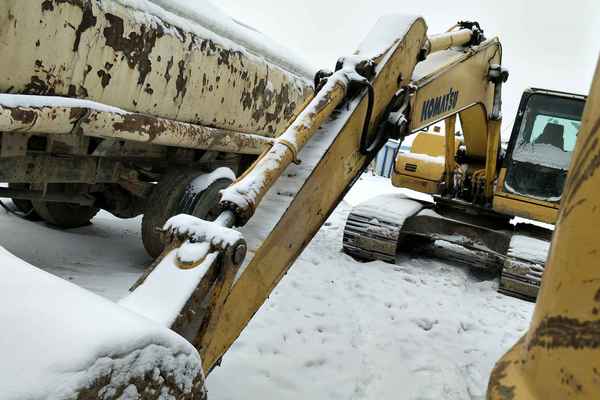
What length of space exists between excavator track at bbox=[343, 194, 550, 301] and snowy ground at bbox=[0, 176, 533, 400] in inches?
7.7

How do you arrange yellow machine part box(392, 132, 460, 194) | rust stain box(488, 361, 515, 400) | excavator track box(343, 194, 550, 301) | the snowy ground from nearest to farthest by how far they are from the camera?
rust stain box(488, 361, 515, 400)
the snowy ground
excavator track box(343, 194, 550, 301)
yellow machine part box(392, 132, 460, 194)

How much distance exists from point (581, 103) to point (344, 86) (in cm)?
A: 444

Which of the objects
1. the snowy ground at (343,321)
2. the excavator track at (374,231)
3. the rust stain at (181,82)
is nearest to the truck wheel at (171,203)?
the snowy ground at (343,321)

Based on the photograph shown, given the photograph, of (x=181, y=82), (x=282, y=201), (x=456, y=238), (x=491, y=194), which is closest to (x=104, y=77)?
(x=181, y=82)

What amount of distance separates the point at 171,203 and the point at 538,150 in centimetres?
410

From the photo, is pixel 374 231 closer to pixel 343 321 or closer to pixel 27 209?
pixel 343 321

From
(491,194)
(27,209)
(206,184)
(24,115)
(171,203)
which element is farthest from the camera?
(491,194)

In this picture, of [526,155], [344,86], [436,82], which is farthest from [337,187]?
[526,155]

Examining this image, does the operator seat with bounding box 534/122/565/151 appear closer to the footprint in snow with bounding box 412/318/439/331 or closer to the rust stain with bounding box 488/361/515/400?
the footprint in snow with bounding box 412/318/439/331

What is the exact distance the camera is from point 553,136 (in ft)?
19.4

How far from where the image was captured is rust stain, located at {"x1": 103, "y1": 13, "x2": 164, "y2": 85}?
2.79 m

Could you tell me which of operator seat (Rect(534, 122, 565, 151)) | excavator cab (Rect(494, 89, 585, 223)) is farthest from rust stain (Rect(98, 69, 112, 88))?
→ operator seat (Rect(534, 122, 565, 151))

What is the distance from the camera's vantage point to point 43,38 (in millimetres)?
2482

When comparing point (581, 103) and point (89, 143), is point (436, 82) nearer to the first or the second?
point (89, 143)
